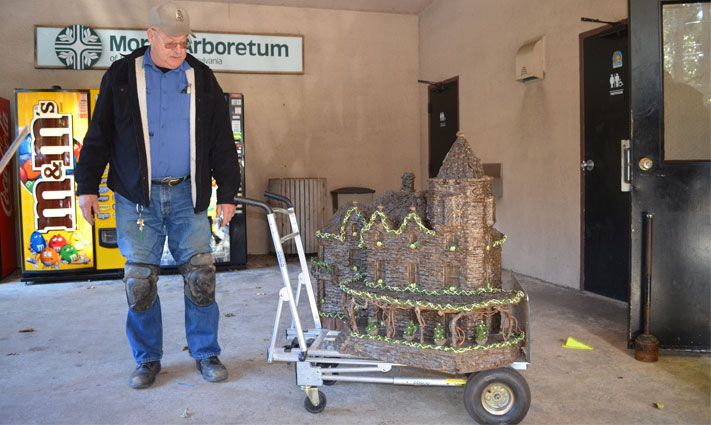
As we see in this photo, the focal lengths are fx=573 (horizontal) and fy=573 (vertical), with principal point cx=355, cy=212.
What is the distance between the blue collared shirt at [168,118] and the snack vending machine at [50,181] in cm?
324

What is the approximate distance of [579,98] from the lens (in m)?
4.73

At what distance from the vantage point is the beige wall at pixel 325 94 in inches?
280

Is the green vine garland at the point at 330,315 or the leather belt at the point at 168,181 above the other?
the leather belt at the point at 168,181

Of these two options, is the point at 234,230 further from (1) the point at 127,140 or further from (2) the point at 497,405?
(2) the point at 497,405

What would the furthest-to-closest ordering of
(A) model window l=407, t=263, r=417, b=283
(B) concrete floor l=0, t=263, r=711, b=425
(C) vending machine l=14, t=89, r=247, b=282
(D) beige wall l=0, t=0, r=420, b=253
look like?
1. (D) beige wall l=0, t=0, r=420, b=253
2. (C) vending machine l=14, t=89, r=247, b=282
3. (A) model window l=407, t=263, r=417, b=283
4. (B) concrete floor l=0, t=263, r=711, b=425

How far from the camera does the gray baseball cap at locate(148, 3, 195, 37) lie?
8.35 ft

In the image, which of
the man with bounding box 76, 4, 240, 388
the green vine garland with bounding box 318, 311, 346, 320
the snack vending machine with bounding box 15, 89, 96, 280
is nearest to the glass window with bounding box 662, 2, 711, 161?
the green vine garland with bounding box 318, 311, 346, 320

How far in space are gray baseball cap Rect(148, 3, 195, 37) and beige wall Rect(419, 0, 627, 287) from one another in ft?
10.8

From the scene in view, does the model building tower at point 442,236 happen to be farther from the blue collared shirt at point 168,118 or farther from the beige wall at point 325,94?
the beige wall at point 325,94

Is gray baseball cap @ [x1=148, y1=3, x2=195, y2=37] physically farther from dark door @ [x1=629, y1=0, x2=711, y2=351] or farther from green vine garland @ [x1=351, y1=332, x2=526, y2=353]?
dark door @ [x1=629, y1=0, x2=711, y2=351]

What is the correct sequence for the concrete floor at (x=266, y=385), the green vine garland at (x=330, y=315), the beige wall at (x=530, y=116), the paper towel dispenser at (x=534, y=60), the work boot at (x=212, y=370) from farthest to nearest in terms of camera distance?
the paper towel dispenser at (x=534, y=60)
the beige wall at (x=530, y=116)
the green vine garland at (x=330, y=315)
the work boot at (x=212, y=370)
the concrete floor at (x=266, y=385)

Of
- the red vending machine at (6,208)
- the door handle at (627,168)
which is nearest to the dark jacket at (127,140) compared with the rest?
the door handle at (627,168)

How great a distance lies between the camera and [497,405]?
2.30m

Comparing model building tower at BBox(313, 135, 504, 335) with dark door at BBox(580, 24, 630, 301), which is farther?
dark door at BBox(580, 24, 630, 301)
